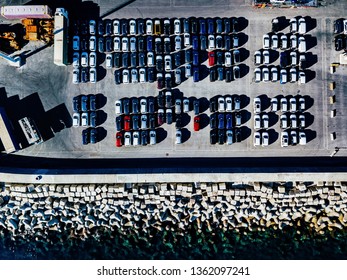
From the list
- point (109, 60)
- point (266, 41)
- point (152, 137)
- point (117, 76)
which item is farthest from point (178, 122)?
point (266, 41)

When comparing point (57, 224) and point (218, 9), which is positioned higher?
point (218, 9)

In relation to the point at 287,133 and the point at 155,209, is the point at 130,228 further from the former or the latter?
the point at 287,133

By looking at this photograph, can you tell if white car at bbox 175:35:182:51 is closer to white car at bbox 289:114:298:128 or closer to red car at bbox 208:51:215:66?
red car at bbox 208:51:215:66

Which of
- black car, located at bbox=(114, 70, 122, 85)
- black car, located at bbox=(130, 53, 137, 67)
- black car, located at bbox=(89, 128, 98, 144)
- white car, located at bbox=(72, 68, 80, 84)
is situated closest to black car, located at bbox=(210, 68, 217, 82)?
black car, located at bbox=(130, 53, 137, 67)

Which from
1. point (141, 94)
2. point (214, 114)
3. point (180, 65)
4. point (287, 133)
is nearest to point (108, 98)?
point (141, 94)

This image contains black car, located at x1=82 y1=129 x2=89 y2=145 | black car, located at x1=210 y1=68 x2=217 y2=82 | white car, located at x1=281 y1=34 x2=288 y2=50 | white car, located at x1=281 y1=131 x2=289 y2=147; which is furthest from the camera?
white car, located at x1=281 y1=34 x2=288 y2=50

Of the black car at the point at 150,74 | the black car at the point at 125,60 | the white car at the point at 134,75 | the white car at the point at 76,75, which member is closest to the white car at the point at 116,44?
the black car at the point at 125,60

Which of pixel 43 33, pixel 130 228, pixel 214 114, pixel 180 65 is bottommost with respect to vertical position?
pixel 130 228
